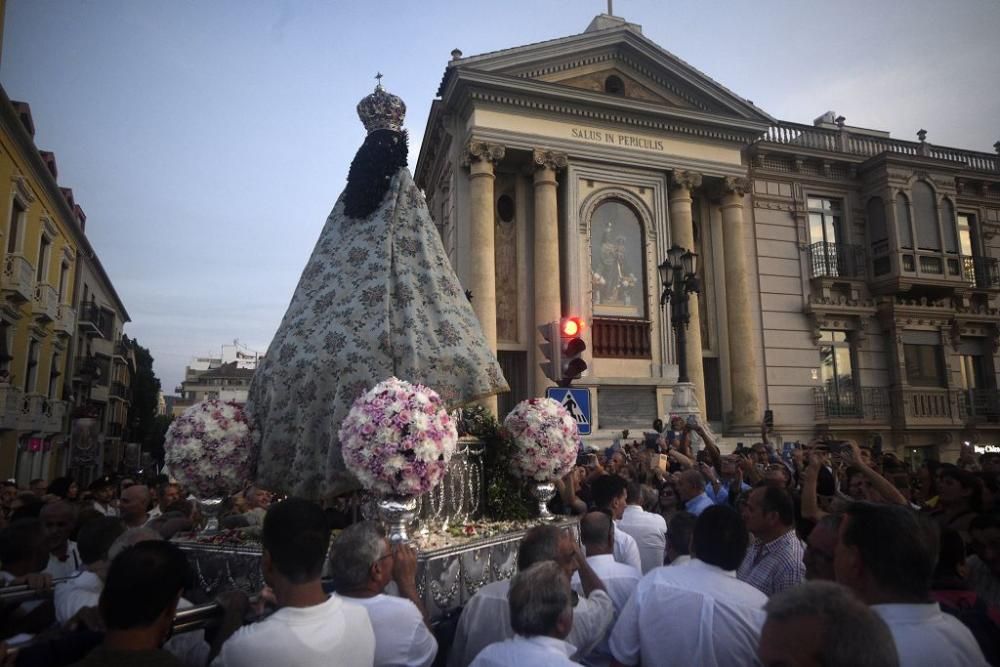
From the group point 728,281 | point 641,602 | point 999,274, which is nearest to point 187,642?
point 641,602

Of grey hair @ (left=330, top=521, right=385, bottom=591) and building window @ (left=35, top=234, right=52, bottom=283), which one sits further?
building window @ (left=35, top=234, right=52, bottom=283)

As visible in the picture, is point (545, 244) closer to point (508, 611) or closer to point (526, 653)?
point (508, 611)

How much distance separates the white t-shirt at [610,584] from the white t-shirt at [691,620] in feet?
1.67

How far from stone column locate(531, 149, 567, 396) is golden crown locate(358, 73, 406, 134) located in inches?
486

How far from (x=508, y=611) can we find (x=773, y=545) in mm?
1638

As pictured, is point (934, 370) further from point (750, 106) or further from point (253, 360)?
point (253, 360)

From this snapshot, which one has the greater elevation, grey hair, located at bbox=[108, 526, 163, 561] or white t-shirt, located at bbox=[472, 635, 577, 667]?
grey hair, located at bbox=[108, 526, 163, 561]

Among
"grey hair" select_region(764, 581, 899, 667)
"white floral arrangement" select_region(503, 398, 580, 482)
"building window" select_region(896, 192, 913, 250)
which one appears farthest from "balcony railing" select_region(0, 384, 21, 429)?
"building window" select_region(896, 192, 913, 250)

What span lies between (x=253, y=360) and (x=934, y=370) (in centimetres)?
8339

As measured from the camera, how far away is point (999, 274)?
22953 mm

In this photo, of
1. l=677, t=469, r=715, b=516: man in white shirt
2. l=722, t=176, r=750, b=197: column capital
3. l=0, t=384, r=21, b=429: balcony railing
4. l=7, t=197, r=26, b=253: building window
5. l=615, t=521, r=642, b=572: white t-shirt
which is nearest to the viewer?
l=615, t=521, r=642, b=572: white t-shirt

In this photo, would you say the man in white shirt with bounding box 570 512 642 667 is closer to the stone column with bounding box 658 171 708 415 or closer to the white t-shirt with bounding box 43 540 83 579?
the white t-shirt with bounding box 43 540 83 579

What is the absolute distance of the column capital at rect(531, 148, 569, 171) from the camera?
17.5 meters

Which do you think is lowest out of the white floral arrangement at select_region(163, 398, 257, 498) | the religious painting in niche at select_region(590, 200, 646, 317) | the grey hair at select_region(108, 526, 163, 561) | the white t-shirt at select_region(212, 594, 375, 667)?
the white t-shirt at select_region(212, 594, 375, 667)
